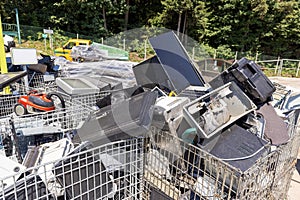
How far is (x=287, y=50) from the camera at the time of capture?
506 inches

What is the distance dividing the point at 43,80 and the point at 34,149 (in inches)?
72.8

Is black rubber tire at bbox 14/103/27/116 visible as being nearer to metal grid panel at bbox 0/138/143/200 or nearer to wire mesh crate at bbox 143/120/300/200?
metal grid panel at bbox 0/138/143/200

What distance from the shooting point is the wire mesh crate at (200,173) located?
945 millimetres

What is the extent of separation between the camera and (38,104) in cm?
Answer: 161

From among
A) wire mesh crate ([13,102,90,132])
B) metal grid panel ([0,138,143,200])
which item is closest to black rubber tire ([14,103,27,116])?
wire mesh crate ([13,102,90,132])

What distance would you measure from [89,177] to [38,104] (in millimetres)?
856

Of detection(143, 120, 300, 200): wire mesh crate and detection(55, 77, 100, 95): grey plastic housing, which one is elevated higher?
detection(55, 77, 100, 95): grey plastic housing

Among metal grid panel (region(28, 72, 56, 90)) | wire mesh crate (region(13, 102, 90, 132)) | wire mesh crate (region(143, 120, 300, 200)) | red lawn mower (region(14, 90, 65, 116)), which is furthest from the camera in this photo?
metal grid panel (region(28, 72, 56, 90))

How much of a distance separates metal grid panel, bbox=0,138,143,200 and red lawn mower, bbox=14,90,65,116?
2.44 ft

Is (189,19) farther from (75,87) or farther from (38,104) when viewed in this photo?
(38,104)

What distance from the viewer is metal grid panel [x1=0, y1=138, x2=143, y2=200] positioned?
832mm

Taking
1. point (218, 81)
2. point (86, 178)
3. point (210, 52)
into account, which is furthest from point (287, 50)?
point (86, 178)

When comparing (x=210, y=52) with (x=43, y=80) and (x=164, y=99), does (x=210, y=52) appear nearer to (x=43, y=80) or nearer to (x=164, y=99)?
(x=43, y=80)

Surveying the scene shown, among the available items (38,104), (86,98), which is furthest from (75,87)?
(38,104)
